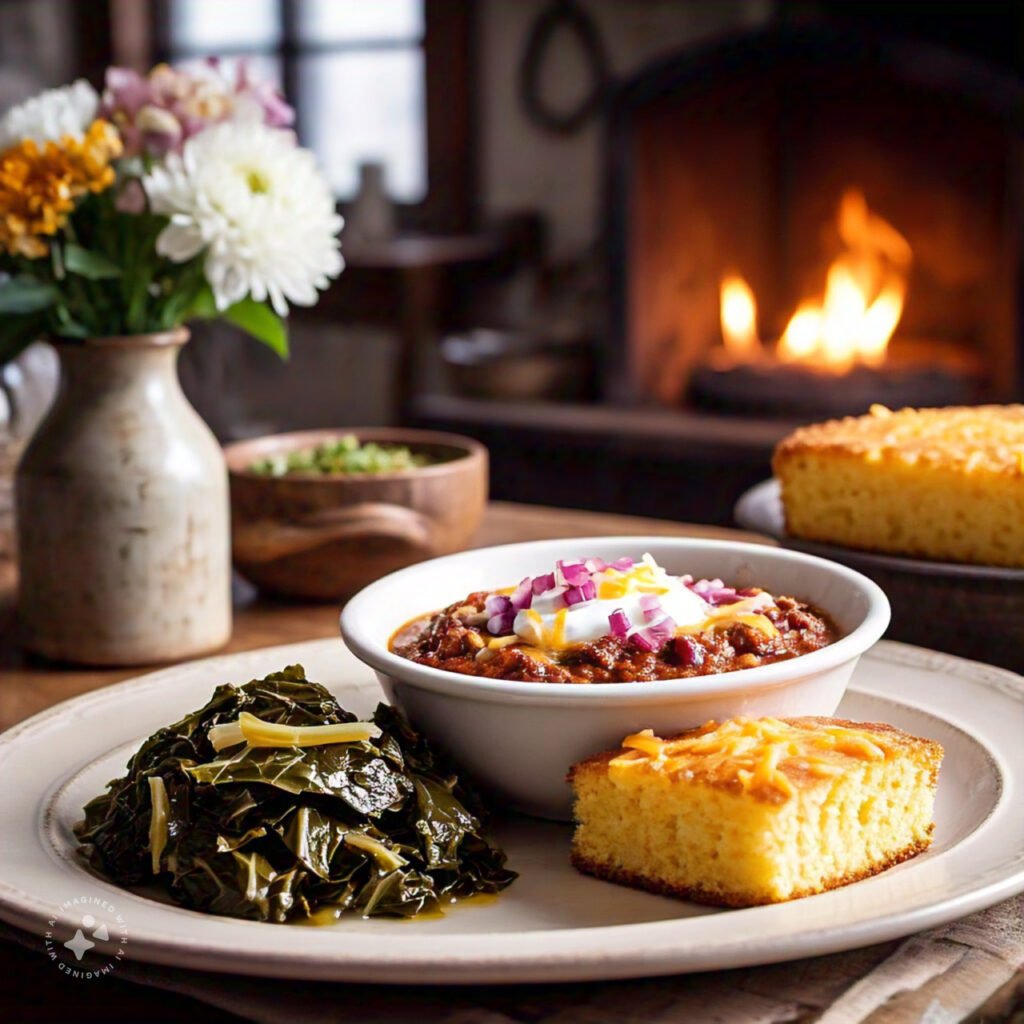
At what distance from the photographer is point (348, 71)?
6172 millimetres

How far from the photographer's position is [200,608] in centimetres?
178

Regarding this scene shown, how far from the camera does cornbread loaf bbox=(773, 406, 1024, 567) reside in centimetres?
179

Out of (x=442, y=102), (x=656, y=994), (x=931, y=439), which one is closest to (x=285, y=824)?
(x=656, y=994)

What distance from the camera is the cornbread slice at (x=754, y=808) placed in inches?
41.1

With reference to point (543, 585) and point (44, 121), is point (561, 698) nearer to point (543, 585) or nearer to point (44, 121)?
point (543, 585)

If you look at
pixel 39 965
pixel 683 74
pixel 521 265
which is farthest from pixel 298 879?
pixel 521 265

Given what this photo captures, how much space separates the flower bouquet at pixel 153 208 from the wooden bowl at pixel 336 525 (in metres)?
0.29

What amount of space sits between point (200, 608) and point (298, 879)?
74 centimetres

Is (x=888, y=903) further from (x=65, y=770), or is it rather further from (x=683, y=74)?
(x=683, y=74)

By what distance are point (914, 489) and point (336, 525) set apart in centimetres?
74

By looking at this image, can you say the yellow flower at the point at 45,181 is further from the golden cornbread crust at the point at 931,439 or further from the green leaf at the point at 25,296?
the golden cornbread crust at the point at 931,439

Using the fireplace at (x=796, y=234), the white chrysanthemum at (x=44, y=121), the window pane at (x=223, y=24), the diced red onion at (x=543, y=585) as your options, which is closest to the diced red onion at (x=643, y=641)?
the diced red onion at (x=543, y=585)

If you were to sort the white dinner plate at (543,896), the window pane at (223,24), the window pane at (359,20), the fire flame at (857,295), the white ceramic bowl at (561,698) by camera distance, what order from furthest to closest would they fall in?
1. the window pane at (223,24)
2. the window pane at (359,20)
3. the fire flame at (857,295)
4. the white ceramic bowl at (561,698)
5. the white dinner plate at (543,896)

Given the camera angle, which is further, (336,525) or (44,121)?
(336,525)
